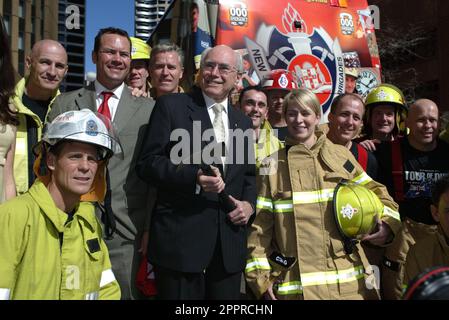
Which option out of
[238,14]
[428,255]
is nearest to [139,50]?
[238,14]

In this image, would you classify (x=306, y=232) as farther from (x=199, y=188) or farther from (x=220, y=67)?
(x=220, y=67)

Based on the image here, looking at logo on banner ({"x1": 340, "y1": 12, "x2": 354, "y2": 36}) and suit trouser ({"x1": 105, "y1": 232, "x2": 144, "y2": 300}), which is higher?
logo on banner ({"x1": 340, "y1": 12, "x2": 354, "y2": 36})

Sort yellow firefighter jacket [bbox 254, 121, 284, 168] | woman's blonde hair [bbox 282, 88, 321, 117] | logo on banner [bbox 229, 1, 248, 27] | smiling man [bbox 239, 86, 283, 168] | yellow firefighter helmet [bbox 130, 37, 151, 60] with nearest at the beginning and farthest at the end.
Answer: woman's blonde hair [bbox 282, 88, 321, 117]
yellow firefighter jacket [bbox 254, 121, 284, 168]
smiling man [bbox 239, 86, 283, 168]
yellow firefighter helmet [bbox 130, 37, 151, 60]
logo on banner [bbox 229, 1, 248, 27]

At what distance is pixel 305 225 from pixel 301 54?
10.7 ft

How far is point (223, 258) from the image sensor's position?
2.72 metres

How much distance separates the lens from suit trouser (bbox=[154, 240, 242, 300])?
2.64 m

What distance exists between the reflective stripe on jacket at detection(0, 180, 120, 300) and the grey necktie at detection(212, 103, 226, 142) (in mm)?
999

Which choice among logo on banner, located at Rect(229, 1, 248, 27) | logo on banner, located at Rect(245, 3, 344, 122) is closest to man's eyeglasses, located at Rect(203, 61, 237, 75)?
logo on banner, located at Rect(245, 3, 344, 122)

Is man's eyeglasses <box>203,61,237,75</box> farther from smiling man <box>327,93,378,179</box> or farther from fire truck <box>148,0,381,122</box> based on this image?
fire truck <box>148,0,381,122</box>

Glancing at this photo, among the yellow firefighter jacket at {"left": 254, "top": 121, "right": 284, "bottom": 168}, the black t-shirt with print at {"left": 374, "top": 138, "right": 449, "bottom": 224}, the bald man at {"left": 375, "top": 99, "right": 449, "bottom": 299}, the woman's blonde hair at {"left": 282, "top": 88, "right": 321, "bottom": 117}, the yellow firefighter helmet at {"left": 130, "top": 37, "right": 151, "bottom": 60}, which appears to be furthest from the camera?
the yellow firefighter helmet at {"left": 130, "top": 37, "right": 151, "bottom": 60}

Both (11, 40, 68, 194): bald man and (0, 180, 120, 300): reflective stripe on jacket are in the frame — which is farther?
(11, 40, 68, 194): bald man

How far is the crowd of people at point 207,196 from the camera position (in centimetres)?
236

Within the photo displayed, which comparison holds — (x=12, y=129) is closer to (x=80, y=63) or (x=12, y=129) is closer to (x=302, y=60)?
(x=302, y=60)
